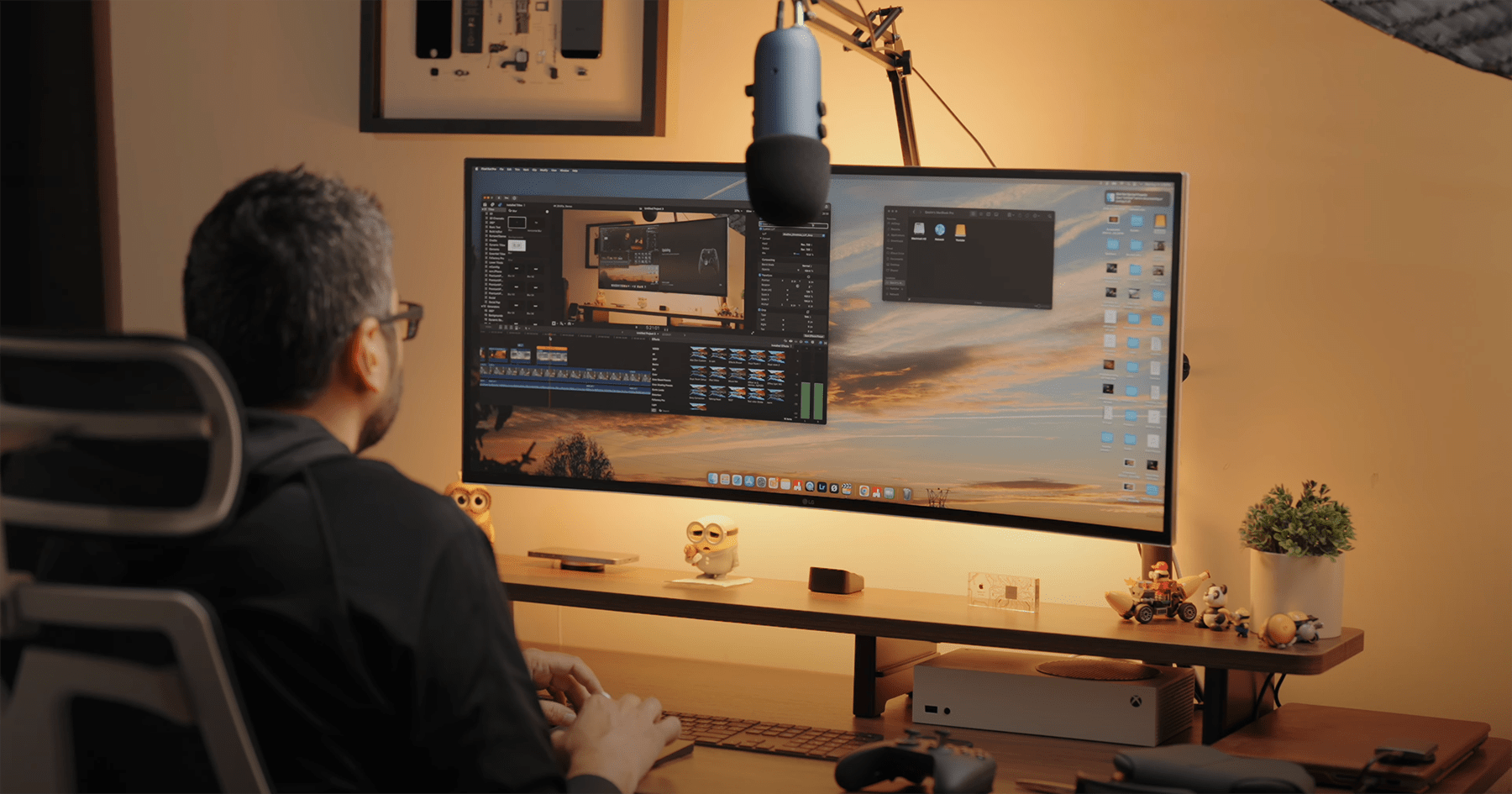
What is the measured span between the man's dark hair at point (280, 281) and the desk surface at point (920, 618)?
0.61 metres

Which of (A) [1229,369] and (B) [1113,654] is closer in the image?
(B) [1113,654]

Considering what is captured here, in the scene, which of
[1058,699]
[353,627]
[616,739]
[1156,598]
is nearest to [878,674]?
[1058,699]

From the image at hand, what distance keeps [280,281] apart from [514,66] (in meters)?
1.05

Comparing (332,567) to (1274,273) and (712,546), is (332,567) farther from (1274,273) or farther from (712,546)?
(1274,273)

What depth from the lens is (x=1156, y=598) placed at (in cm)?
150

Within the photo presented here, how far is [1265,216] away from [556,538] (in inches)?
43.6

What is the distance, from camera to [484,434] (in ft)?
5.82

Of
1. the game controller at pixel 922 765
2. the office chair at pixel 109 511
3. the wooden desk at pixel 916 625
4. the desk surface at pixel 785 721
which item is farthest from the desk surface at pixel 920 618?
the office chair at pixel 109 511

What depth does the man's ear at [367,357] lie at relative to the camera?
1011mm

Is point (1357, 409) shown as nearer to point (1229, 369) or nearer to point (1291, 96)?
point (1229, 369)

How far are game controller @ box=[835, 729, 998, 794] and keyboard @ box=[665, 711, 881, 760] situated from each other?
132 mm

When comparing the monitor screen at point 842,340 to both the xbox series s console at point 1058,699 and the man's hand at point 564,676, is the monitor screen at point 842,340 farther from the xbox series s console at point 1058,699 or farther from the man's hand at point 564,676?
the man's hand at point 564,676

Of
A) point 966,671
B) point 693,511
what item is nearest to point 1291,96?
point 966,671

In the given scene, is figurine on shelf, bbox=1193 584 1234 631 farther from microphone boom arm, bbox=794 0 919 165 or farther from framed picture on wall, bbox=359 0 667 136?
framed picture on wall, bbox=359 0 667 136
